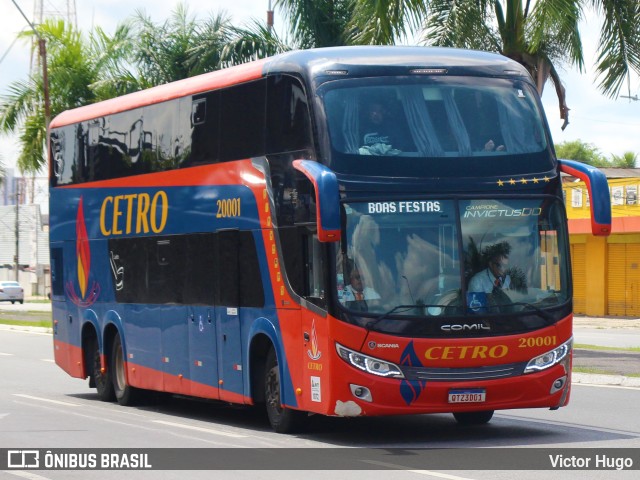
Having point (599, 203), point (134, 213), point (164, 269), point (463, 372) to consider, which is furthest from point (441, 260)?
point (134, 213)

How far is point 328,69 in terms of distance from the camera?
13375 millimetres

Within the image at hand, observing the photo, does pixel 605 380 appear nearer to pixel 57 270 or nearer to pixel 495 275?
pixel 495 275

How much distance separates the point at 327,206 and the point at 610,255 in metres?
39.2

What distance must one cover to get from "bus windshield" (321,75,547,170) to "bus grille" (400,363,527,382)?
203 centimetres

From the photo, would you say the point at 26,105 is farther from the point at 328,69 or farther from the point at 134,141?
the point at 328,69

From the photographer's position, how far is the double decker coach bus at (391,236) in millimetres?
12789

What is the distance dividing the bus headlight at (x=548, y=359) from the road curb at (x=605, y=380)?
19.9ft

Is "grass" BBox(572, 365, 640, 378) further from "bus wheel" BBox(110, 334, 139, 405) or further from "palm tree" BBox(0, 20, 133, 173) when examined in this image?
"palm tree" BBox(0, 20, 133, 173)

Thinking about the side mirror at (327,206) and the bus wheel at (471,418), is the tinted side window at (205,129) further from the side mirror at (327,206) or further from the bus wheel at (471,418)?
the bus wheel at (471,418)

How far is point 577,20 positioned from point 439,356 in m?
12.1

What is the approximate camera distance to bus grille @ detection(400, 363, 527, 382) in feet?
41.9

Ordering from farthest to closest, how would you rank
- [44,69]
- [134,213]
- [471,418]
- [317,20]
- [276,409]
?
[44,69], [317,20], [134,213], [471,418], [276,409]

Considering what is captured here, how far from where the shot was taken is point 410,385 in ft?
41.8

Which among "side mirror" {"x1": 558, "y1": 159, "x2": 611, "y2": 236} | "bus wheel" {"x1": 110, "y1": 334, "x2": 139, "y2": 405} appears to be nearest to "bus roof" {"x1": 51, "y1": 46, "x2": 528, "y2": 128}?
"side mirror" {"x1": 558, "y1": 159, "x2": 611, "y2": 236}
